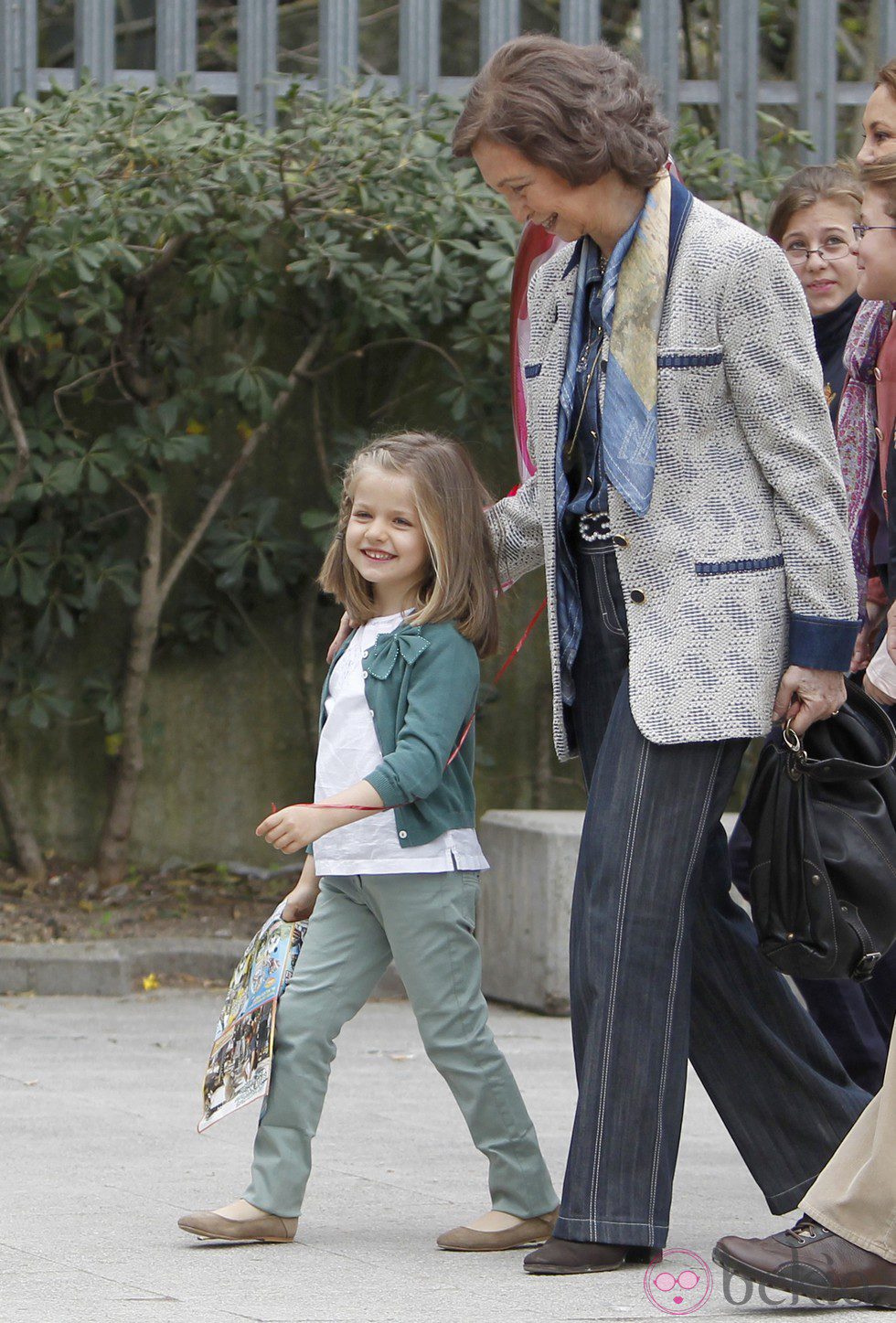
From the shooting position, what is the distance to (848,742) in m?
3.00

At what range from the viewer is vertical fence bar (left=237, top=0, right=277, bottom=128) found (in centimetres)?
663

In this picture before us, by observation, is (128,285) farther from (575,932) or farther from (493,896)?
(575,932)

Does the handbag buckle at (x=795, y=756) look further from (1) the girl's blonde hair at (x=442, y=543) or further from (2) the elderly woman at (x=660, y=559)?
(1) the girl's blonde hair at (x=442, y=543)

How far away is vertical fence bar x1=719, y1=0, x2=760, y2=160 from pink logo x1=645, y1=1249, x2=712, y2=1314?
4694 millimetres

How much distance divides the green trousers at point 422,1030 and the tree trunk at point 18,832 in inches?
146

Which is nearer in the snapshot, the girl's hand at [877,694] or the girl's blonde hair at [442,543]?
the girl's hand at [877,694]

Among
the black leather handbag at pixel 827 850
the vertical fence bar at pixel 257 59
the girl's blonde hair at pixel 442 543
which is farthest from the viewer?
the vertical fence bar at pixel 257 59

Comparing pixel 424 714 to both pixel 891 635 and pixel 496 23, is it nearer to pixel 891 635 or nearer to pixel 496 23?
pixel 891 635

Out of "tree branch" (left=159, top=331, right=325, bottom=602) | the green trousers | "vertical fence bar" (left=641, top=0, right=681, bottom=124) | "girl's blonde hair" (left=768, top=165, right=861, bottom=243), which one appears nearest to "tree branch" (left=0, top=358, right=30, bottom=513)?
"tree branch" (left=159, top=331, right=325, bottom=602)

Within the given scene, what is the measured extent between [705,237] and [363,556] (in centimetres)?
79

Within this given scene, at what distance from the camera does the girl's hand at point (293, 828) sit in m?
2.96

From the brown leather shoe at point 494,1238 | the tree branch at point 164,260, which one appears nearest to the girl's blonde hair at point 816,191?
the brown leather shoe at point 494,1238

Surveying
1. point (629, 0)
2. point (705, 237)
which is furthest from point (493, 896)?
point (629, 0)

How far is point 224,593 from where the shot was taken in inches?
275
